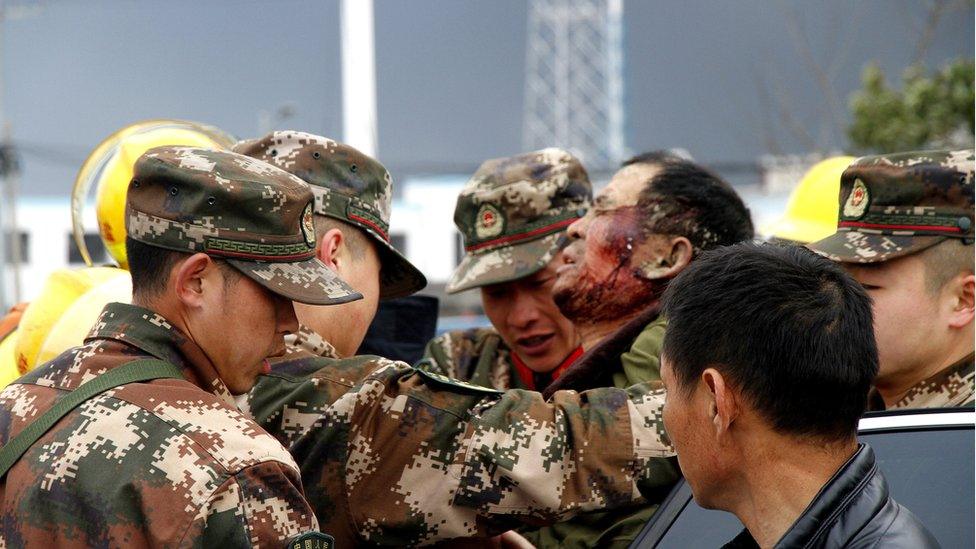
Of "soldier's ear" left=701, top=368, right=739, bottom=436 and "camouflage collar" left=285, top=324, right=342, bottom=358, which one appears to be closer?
"soldier's ear" left=701, top=368, right=739, bottom=436

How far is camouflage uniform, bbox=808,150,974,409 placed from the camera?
3.08 m

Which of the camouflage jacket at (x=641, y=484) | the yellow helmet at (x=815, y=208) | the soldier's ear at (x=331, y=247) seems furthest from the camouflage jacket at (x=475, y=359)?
the yellow helmet at (x=815, y=208)

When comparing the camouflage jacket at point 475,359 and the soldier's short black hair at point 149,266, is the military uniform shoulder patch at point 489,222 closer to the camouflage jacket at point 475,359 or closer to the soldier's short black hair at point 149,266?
the camouflage jacket at point 475,359

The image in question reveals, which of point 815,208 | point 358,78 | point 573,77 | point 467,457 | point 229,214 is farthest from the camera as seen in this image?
point 573,77

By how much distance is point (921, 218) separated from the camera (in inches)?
122

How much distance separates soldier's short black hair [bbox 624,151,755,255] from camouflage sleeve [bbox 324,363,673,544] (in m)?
0.97

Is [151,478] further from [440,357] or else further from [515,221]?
[440,357]

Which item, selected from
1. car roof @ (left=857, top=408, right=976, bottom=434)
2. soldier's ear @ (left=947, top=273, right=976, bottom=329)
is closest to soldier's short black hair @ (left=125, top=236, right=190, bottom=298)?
car roof @ (left=857, top=408, right=976, bottom=434)

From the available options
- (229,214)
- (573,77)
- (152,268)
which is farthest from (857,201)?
(573,77)

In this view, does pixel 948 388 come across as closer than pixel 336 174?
No

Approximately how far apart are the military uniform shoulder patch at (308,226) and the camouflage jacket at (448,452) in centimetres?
36

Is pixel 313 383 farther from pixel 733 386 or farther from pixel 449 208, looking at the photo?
pixel 449 208

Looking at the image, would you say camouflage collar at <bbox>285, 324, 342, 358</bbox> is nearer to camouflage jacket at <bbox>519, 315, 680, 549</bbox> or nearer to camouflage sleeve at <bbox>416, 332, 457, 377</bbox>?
camouflage jacket at <bbox>519, 315, 680, 549</bbox>

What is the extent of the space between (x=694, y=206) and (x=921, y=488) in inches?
44.8
